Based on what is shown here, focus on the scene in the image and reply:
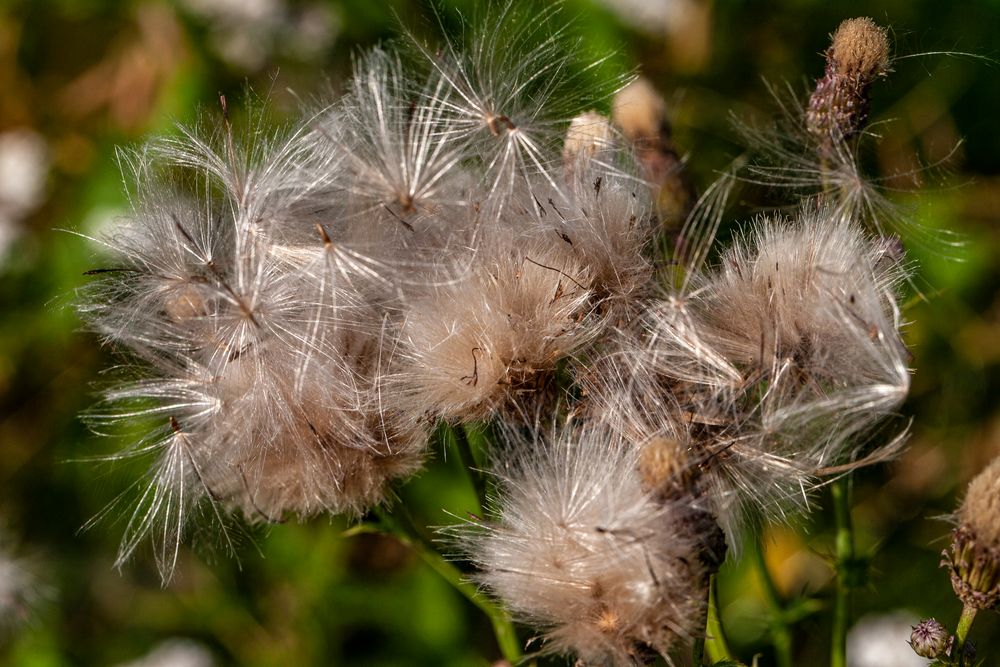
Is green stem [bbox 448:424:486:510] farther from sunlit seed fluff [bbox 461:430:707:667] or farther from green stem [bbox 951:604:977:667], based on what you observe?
green stem [bbox 951:604:977:667]

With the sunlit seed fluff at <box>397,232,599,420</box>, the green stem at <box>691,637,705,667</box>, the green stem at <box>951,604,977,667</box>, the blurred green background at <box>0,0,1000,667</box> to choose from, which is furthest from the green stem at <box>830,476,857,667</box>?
the blurred green background at <box>0,0,1000,667</box>

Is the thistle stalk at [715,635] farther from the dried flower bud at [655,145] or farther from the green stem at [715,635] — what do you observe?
the dried flower bud at [655,145]

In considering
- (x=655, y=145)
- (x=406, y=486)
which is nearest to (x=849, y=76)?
(x=655, y=145)

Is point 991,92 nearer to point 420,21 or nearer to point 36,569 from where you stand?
point 420,21

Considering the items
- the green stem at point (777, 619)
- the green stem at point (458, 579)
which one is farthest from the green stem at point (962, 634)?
the green stem at point (458, 579)

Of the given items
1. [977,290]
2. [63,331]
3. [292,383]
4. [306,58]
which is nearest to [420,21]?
[292,383]

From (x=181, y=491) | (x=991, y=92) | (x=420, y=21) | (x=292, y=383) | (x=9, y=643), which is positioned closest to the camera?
(x=292, y=383)
